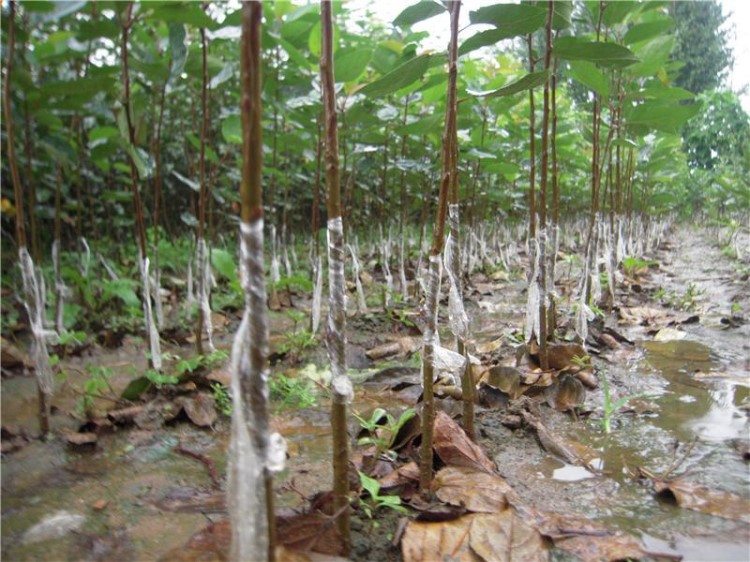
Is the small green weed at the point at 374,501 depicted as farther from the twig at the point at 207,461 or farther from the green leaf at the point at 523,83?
the green leaf at the point at 523,83

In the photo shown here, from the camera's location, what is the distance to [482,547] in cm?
117

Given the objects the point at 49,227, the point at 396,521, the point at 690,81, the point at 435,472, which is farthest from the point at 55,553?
the point at 690,81

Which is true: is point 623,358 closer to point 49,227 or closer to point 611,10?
point 611,10

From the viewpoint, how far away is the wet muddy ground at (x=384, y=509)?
1290 millimetres

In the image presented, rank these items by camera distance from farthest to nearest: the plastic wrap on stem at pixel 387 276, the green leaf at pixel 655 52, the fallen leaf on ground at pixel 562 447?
the plastic wrap on stem at pixel 387 276
the green leaf at pixel 655 52
the fallen leaf on ground at pixel 562 447

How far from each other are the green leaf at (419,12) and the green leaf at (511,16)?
0.39ft

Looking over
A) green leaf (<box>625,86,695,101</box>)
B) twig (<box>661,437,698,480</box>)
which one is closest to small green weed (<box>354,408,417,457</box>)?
twig (<box>661,437,698,480</box>)

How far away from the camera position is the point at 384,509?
136 centimetres

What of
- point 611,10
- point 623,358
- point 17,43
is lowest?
point 623,358

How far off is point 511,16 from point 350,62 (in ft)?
3.46

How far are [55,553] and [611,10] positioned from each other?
3.16 metres

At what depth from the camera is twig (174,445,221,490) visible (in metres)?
1.59

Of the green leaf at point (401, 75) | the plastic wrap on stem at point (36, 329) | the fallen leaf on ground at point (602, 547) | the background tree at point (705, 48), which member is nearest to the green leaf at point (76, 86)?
the plastic wrap on stem at point (36, 329)

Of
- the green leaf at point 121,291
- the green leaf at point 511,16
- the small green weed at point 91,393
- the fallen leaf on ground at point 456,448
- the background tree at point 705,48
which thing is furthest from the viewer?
the background tree at point 705,48
